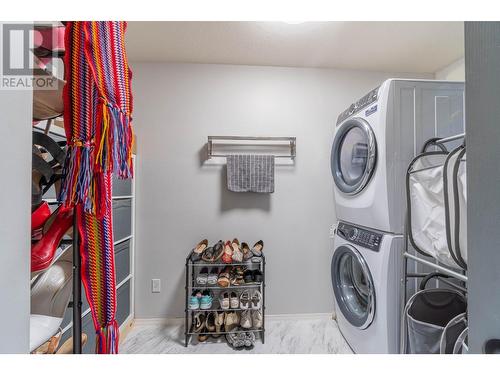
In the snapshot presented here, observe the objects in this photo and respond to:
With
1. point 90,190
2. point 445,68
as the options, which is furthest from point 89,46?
point 445,68

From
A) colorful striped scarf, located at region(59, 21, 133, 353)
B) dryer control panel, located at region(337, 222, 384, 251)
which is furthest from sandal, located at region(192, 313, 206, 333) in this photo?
colorful striped scarf, located at region(59, 21, 133, 353)

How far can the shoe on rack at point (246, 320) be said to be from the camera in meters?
1.84

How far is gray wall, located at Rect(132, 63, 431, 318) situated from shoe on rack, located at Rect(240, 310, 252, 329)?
321 mm

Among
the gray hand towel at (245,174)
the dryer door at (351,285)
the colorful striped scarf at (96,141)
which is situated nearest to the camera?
the colorful striped scarf at (96,141)

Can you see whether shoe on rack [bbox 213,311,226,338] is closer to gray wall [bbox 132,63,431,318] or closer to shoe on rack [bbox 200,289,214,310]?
shoe on rack [bbox 200,289,214,310]

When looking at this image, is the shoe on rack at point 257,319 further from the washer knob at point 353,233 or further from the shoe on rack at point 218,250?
the washer knob at point 353,233

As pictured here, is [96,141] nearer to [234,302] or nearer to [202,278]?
[202,278]

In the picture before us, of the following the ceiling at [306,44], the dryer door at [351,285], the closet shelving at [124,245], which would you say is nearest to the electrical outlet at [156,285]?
the closet shelving at [124,245]

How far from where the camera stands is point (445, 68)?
2160 millimetres

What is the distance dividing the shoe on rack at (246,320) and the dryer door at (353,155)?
3.96ft

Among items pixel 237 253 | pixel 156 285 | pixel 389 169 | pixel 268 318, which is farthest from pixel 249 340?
pixel 389 169

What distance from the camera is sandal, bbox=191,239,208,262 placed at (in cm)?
188

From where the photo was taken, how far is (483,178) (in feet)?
1.42
